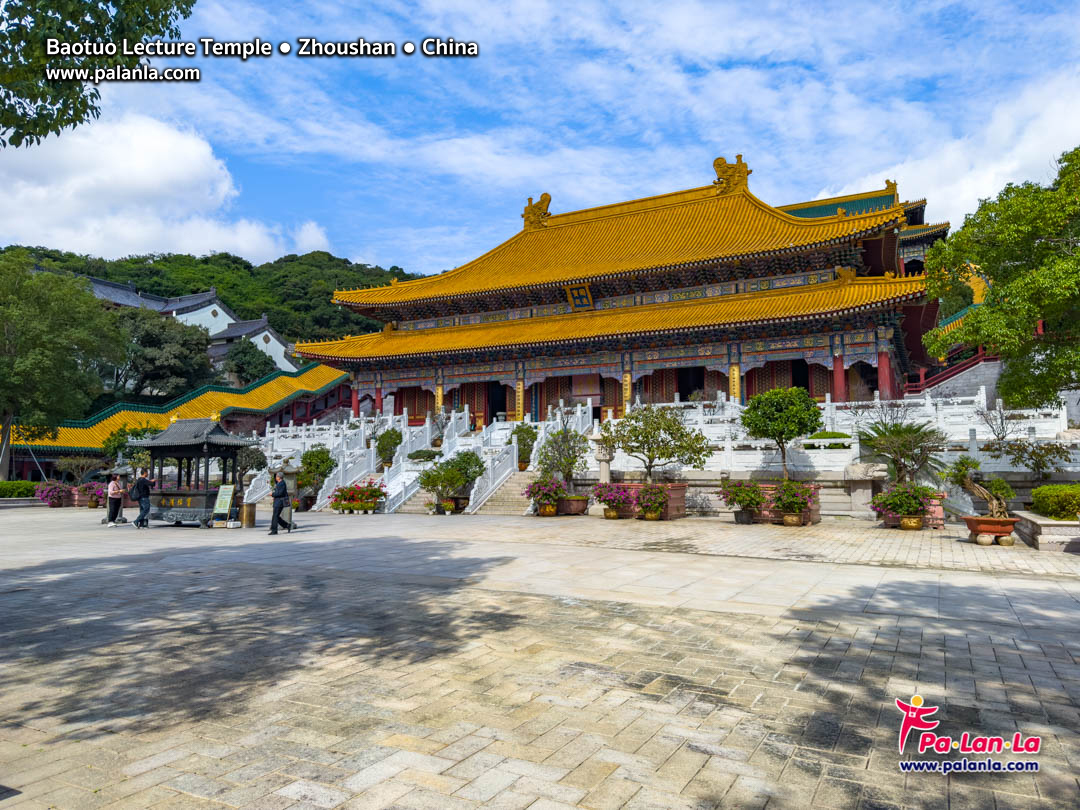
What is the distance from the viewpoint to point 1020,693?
4.33m

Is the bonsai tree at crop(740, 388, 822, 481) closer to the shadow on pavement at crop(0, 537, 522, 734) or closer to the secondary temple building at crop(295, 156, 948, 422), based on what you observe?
the secondary temple building at crop(295, 156, 948, 422)

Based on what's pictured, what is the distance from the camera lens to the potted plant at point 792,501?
14.9 m

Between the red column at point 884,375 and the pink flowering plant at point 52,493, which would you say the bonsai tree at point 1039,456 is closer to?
the red column at point 884,375

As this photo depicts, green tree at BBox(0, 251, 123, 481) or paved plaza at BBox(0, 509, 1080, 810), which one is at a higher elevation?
green tree at BBox(0, 251, 123, 481)

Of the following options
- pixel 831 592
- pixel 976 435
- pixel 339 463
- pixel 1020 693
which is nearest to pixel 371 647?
pixel 1020 693

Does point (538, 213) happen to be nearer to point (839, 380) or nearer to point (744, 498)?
point (839, 380)

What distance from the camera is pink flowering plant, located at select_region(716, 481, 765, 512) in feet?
50.0

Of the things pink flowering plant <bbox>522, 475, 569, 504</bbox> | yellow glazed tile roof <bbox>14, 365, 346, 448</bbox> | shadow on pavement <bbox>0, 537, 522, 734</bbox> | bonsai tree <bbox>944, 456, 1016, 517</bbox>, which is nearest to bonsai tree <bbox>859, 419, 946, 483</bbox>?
bonsai tree <bbox>944, 456, 1016, 517</bbox>

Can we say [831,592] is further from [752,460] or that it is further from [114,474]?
[114,474]

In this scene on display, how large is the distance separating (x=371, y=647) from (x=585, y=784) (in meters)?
2.78

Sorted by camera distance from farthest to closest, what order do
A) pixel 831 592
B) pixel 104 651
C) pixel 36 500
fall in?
pixel 36 500, pixel 831 592, pixel 104 651

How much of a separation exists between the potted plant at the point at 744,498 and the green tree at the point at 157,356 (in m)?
40.9

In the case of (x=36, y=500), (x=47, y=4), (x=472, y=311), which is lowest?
(x=36, y=500)

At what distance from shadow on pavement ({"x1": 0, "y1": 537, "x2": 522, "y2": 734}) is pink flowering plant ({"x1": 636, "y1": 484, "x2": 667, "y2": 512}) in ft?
23.5
